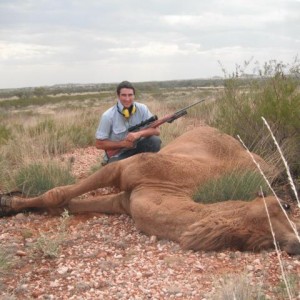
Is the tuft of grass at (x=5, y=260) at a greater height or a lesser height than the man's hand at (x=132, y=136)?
lesser

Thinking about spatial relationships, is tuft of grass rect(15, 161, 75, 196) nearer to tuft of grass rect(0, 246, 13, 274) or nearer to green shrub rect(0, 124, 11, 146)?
tuft of grass rect(0, 246, 13, 274)

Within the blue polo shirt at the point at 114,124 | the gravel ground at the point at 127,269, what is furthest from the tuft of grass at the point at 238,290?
the blue polo shirt at the point at 114,124

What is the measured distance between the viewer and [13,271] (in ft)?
14.1

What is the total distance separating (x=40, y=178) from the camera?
7457 millimetres

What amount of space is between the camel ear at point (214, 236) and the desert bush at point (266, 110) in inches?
127

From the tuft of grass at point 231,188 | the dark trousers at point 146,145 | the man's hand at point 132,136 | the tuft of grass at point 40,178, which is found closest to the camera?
the tuft of grass at point 231,188

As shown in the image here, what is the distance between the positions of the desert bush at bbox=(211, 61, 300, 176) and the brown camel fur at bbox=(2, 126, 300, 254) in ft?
4.35

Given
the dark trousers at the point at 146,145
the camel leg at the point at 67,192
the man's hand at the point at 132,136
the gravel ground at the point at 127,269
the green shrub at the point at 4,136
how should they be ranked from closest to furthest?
the gravel ground at the point at 127,269
the camel leg at the point at 67,192
the man's hand at the point at 132,136
the dark trousers at the point at 146,145
the green shrub at the point at 4,136

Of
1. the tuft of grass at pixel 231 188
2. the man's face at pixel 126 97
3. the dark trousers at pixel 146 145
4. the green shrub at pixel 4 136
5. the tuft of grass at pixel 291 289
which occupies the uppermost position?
the man's face at pixel 126 97

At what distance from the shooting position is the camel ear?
4.03 meters

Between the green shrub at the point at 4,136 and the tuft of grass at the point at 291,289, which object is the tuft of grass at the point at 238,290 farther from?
the green shrub at the point at 4,136

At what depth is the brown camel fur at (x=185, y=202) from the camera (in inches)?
157

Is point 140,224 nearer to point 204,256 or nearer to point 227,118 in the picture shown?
point 204,256

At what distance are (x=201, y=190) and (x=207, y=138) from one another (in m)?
1.22
